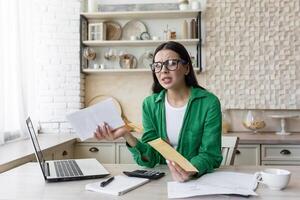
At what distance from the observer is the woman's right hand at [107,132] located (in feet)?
4.83

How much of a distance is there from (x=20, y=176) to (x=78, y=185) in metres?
0.32

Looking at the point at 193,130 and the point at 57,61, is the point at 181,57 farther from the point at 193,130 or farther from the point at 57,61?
the point at 57,61

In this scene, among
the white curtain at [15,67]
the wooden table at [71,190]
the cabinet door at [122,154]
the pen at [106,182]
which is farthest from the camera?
the cabinet door at [122,154]

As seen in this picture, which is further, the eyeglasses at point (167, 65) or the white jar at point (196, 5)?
the white jar at point (196, 5)

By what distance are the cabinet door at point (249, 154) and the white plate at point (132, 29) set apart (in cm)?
162

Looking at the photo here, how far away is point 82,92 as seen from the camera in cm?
371

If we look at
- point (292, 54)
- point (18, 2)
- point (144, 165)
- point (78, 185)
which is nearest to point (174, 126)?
point (144, 165)

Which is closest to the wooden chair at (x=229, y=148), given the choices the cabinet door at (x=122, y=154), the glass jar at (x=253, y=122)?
the cabinet door at (x=122, y=154)

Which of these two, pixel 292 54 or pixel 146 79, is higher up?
pixel 292 54

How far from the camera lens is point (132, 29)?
3.74 m

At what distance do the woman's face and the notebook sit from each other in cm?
50

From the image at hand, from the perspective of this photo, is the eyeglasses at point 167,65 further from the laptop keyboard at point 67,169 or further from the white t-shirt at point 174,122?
the laptop keyboard at point 67,169

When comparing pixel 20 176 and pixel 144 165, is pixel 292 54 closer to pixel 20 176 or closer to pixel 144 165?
pixel 144 165

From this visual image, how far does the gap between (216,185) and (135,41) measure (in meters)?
2.45
